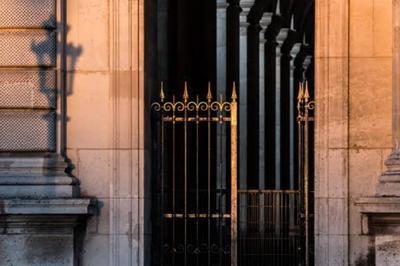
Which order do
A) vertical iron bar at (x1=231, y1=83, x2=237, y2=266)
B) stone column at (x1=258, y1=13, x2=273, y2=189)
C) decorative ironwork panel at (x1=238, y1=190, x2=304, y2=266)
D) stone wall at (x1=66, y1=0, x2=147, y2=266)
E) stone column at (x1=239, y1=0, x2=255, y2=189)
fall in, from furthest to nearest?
stone column at (x1=258, y1=13, x2=273, y2=189)
stone column at (x1=239, y1=0, x2=255, y2=189)
decorative ironwork panel at (x1=238, y1=190, x2=304, y2=266)
vertical iron bar at (x1=231, y1=83, x2=237, y2=266)
stone wall at (x1=66, y1=0, x2=147, y2=266)

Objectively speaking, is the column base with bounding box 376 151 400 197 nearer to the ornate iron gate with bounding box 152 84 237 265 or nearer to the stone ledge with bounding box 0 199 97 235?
the ornate iron gate with bounding box 152 84 237 265

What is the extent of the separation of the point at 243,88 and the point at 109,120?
26325mm

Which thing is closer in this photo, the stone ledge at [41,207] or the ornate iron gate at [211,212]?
the stone ledge at [41,207]

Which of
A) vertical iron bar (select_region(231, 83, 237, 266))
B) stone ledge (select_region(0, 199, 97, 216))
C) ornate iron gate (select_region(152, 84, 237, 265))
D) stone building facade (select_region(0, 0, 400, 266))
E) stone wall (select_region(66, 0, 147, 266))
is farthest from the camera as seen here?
ornate iron gate (select_region(152, 84, 237, 265))

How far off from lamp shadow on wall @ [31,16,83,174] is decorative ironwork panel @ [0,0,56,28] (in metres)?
0.07

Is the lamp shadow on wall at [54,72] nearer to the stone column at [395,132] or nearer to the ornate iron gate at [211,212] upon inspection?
the ornate iron gate at [211,212]

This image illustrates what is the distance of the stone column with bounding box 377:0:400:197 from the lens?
1917 centimetres

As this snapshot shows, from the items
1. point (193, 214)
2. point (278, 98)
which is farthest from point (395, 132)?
point (278, 98)

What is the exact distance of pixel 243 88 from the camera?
46281mm

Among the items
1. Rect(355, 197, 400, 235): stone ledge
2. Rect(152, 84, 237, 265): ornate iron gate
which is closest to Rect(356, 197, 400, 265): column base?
Rect(355, 197, 400, 235): stone ledge

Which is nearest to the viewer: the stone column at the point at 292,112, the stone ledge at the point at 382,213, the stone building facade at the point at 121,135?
the stone ledge at the point at 382,213

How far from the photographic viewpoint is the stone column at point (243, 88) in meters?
44.2

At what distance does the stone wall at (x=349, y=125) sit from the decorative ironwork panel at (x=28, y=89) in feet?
11.8

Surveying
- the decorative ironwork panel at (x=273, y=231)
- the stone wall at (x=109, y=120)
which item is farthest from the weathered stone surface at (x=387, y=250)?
the stone wall at (x=109, y=120)
